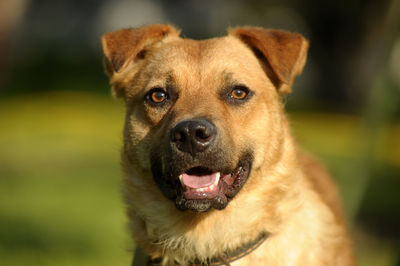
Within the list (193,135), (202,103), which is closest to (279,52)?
(202,103)

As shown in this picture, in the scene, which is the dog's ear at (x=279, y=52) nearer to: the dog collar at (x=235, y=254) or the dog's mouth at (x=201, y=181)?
the dog's mouth at (x=201, y=181)

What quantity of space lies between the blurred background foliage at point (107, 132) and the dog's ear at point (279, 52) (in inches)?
21.9

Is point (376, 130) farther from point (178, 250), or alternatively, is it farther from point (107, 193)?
point (107, 193)

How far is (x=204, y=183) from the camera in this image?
13.5 ft

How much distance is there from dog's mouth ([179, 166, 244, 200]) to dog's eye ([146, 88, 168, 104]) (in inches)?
26.8

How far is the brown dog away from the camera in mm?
4062

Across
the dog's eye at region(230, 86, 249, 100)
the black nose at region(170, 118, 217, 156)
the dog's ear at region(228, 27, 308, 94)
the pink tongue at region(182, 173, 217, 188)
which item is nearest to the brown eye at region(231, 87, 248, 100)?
the dog's eye at region(230, 86, 249, 100)

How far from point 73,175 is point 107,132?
5536 mm

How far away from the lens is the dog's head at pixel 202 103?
4.00 metres

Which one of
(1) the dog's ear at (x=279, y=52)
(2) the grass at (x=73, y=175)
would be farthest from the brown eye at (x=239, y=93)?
(2) the grass at (x=73, y=175)

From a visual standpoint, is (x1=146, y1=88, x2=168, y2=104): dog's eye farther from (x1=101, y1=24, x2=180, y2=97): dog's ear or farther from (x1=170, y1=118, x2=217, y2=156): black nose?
(x1=170, y1=118, x2=217, y2=156): black nose

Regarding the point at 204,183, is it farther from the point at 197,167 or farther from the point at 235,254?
the point at 235,254

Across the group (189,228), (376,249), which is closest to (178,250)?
(189,228)

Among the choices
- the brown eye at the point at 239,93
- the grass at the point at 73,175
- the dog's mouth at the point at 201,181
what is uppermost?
the brown eye at the point at 239,93
